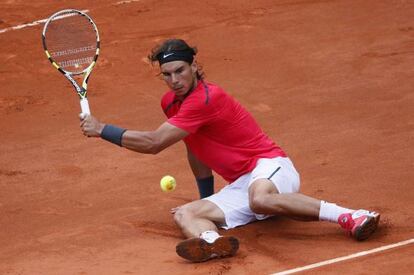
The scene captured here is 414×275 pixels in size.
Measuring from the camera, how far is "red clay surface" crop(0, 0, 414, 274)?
8141mm

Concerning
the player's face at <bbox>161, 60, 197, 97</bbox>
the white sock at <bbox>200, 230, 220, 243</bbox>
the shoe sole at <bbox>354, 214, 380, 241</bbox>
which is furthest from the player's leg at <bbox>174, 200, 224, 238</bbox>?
the shoe sole at <bbox>354, 214, 380, 241</bbox>

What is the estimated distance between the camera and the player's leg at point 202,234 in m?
7.73

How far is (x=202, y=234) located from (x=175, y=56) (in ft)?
4.62

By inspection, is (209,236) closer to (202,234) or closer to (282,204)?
(202,234)

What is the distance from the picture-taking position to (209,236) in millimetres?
7844

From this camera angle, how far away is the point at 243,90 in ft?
40.7

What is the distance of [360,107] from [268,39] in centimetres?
257

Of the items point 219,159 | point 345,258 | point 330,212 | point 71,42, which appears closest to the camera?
point 345,258

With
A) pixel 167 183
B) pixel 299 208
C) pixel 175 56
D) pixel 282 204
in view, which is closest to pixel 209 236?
pixel 282 204

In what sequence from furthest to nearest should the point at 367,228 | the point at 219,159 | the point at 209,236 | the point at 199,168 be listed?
1. the point at 199,168
2. the point at 219,159
3. the point at 367,228
4. the point at 209,236

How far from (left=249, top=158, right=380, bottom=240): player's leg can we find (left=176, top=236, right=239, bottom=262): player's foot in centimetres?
50

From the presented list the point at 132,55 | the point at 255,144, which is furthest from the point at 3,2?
the point at 255,144

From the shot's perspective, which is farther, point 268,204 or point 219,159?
point 219,159

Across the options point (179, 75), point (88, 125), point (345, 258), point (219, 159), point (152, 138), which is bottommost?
point (345, 258)
